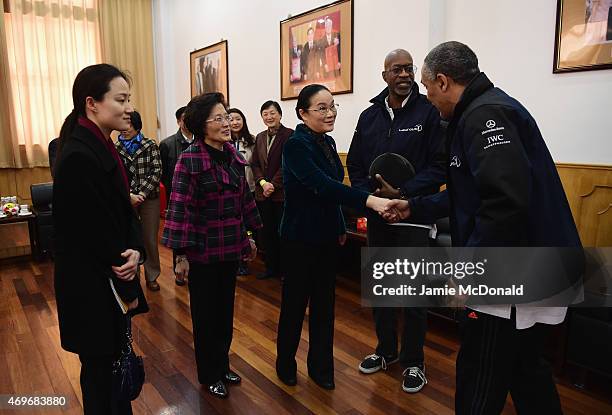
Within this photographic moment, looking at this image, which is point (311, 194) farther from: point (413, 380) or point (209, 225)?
point (413, 380)

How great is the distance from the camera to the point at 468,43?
138 inches

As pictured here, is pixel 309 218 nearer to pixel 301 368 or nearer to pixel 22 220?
pixel 301 368

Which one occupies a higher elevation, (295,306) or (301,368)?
(295,306)

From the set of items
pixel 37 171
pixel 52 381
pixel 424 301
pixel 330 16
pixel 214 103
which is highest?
pixel 330 16

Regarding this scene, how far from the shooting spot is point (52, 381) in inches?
103

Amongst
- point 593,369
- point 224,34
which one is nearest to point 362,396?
point 593,369

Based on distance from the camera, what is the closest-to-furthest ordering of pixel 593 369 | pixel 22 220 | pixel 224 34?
pixel 593 369 → pixel 22 220 → pixel 224 34

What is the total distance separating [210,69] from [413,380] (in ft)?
17.9

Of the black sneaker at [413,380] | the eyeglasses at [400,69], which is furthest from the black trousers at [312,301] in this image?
the eyeglasses at [400,69]

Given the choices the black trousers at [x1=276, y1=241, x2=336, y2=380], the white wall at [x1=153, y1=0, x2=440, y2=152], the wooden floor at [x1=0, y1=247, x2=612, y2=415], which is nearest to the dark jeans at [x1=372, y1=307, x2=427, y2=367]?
the wooden floor at [x1=0, y1=247, x2=612, y2=415]

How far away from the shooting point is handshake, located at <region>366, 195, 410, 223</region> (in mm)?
2201

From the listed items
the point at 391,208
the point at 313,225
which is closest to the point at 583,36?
the point at 391,208

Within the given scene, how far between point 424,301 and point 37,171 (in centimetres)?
587

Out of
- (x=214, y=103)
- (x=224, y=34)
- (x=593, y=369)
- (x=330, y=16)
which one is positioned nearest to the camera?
(x=214, y=103)
